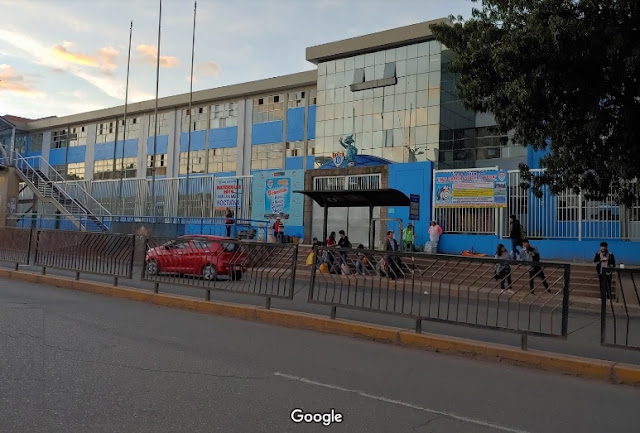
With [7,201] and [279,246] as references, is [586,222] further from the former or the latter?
[7,201]

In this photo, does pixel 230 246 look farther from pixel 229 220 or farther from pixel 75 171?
pixel 75 171

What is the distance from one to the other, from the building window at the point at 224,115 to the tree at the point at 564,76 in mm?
31394

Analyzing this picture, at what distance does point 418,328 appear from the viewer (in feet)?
26.5

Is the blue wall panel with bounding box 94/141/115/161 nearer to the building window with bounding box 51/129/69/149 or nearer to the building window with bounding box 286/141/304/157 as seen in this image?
the building window with bounding box 51/129/69/149

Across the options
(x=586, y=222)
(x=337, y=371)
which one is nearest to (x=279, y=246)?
(x=337, y=371)

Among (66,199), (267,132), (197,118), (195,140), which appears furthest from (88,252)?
(197,118)

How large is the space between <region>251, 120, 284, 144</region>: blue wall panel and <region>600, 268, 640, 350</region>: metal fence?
3517 cm

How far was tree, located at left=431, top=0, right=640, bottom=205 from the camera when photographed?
37.1ft

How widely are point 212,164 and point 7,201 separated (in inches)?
623

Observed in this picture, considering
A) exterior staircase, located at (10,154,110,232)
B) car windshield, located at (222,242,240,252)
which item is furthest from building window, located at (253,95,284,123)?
car windshield, located at (222,242,240,252)

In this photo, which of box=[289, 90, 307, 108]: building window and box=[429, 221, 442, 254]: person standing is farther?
box=[289, 90, 307, 108]: building window

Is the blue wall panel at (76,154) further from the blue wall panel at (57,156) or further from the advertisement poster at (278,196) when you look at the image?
the advertisement poster at (278,196)

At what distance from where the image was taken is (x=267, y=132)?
1646 inches

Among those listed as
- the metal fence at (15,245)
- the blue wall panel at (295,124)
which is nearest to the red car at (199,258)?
the metal fence at (15,245)
